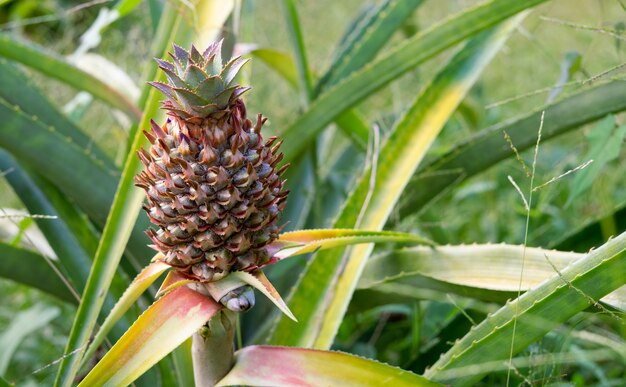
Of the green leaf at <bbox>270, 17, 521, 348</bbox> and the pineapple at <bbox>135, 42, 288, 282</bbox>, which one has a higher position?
the pineapple at <bbox>135, 42, 288, 282</bbox>

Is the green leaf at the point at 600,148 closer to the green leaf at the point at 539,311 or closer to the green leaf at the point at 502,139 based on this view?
the green leaf at the point at 502,139

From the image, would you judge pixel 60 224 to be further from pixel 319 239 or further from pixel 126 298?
pixel 319 239

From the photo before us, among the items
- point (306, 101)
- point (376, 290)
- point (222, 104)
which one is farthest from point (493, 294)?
point (306, 101)

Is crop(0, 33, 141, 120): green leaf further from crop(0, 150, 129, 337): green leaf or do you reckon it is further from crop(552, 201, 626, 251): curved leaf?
crop(552, 201, 626, 251): curved leaf

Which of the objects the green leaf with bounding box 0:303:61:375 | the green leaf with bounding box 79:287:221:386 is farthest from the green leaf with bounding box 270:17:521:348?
the green leaf with bounding box 0:303:61:375

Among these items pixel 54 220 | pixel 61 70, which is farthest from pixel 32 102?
pixel 54 220

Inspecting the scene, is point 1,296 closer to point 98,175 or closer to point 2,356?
point 2,356
